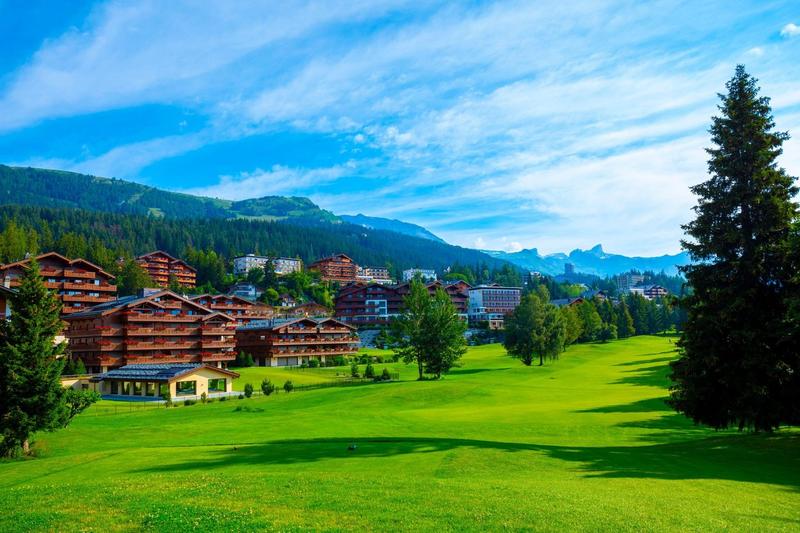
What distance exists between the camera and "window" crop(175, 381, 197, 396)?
2800 inches

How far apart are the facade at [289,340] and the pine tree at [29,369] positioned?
258 feet

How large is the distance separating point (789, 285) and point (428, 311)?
59215 millimetres

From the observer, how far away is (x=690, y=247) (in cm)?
3216

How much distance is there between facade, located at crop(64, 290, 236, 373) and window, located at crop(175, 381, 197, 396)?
2267cm

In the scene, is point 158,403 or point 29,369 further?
point 158,403

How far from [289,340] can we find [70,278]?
1970 inches

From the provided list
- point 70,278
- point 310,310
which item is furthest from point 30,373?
point 310,310

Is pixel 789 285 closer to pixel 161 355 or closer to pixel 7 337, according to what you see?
pixel 7 337

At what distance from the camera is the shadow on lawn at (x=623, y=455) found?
2336 centimetres

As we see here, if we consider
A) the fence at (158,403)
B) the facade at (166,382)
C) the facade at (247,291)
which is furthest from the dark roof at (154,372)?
the facade at (247,291)

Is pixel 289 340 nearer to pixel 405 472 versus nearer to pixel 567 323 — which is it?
pixel 567 323

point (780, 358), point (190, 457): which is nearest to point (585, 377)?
point (780, 358)

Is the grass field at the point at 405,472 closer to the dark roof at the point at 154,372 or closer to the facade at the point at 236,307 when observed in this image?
the dark roof at the point at 154,372

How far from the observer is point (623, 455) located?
2755 cm
